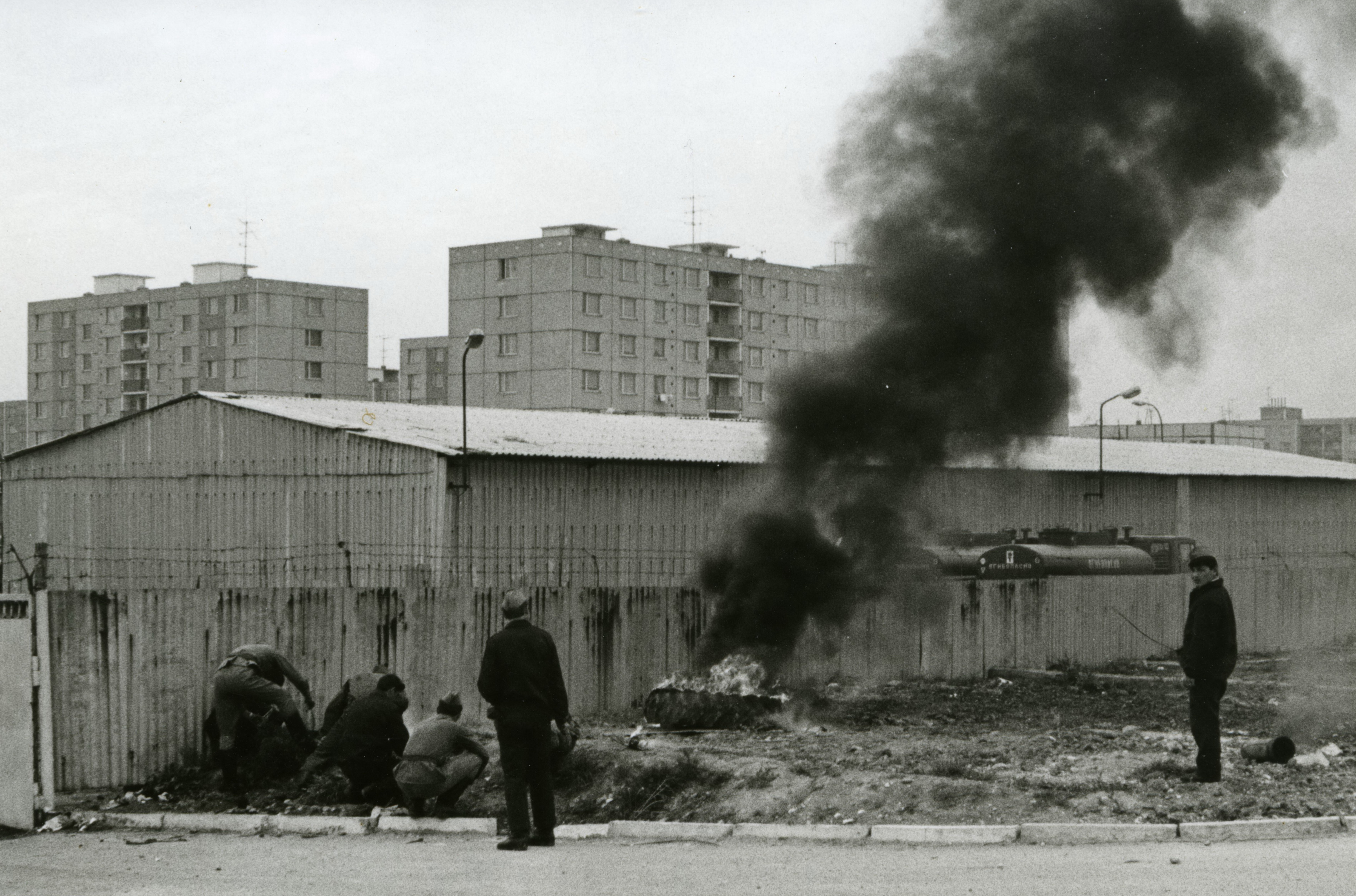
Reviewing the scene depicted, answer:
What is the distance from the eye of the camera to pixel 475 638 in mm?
16453

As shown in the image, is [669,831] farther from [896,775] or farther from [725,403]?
[725,403]

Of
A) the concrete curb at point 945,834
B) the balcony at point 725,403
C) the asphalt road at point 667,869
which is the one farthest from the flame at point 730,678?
the balcony at point 725,403

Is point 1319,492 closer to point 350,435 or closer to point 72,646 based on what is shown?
point 350,435

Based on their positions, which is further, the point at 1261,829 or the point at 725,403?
the point at 725,403

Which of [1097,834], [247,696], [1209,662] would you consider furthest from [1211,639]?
[247,696]

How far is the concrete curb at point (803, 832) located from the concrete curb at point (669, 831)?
4.8 inches

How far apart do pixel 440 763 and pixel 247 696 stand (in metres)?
2.42

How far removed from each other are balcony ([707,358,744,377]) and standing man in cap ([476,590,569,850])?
7498 centimetres

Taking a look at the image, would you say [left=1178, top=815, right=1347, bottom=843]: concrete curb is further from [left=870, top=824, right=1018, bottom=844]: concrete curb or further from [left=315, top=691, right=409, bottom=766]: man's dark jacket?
[left=315, top=691, right=409, bottom=766]: man's dark jacket

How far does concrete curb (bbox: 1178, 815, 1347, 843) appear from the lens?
10.8 m

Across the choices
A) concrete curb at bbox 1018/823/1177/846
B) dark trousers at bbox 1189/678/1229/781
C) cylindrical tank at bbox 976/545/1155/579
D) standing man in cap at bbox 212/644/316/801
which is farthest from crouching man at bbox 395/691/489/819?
cylindrical tank at bbox 976/545/1155/579

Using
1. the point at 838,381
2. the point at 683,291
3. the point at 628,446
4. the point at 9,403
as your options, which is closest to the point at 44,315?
the point at 9,403

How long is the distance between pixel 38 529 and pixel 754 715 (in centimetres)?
2067

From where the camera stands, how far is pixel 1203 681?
12.4 metres
